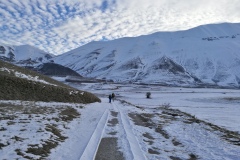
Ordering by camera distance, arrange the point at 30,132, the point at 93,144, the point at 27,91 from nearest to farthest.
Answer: the point at 93,144 → the point at 30,132 → the point at 27,91

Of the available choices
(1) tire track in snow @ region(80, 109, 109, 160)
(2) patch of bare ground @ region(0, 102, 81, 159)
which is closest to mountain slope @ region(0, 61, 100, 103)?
(2) patch of bare ground @ region(0, 102, 81, 159)

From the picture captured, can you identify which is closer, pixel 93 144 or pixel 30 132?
pixel 93 144

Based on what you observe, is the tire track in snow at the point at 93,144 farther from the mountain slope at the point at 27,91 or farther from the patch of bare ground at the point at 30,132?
the mountain slope at the point at 27,91

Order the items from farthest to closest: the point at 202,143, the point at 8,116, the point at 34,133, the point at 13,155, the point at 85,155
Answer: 1. the point at 8,116
2. the point at 202,143
3. the point at 34,133
4. the point at 85,155
5. the point at 13,155

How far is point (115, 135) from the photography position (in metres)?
15.8

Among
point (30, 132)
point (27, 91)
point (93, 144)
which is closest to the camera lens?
point (93, 144)

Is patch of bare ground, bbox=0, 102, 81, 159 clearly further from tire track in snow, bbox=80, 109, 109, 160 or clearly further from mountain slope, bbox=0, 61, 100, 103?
mountain slope, bbox=0, 61, 100, 103

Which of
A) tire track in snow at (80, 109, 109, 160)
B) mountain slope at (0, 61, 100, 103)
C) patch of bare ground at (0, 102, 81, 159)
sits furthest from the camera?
mountain slope at (0, 61, 100, 103)

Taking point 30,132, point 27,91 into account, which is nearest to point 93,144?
point 30,132

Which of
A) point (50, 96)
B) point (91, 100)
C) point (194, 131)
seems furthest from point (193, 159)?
point (91, 100)

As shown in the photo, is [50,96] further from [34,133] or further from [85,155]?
[85,155]

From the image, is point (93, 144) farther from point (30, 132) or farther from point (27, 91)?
point (27, 91)

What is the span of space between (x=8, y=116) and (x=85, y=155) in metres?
7.72

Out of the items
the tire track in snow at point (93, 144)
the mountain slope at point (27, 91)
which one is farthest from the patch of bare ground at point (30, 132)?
the mountain slope at point (27, 91)
